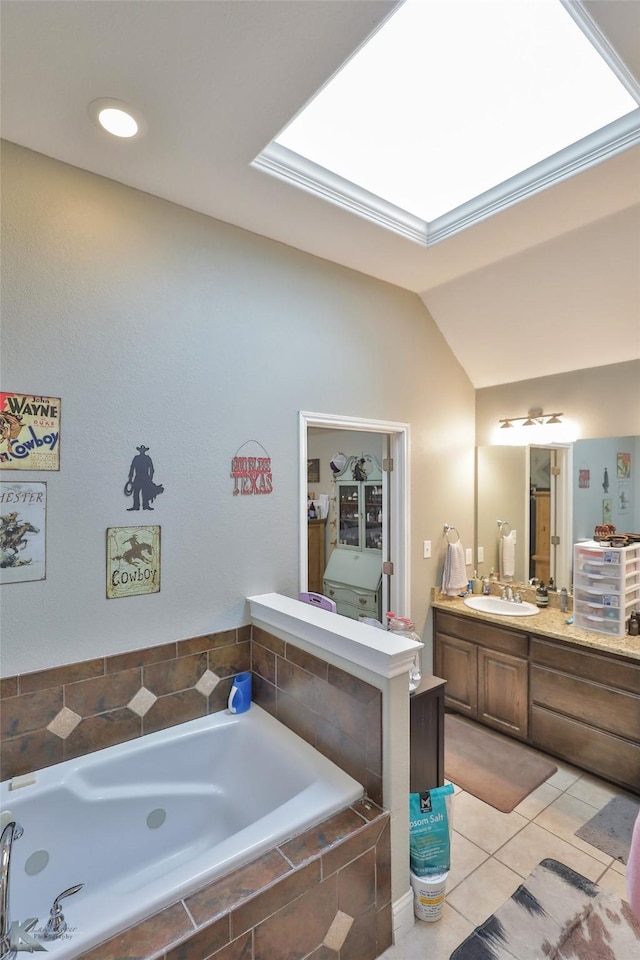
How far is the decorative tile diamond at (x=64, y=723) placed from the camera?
184 cm

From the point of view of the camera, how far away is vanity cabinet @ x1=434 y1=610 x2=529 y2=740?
9.43ft

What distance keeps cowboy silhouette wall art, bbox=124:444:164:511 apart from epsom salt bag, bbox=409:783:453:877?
1.68m

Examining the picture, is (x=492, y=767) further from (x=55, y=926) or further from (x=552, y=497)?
(x=55, y=926)

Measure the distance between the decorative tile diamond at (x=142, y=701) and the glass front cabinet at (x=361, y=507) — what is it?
2489 millimetres

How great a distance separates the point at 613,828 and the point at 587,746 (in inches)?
16.1

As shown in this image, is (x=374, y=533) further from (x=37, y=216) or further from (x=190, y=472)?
(x=37, y=216)

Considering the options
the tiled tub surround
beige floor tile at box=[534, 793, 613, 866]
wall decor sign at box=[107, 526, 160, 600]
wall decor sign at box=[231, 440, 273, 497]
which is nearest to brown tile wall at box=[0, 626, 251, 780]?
the tiled tub surround

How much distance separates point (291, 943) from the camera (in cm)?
137

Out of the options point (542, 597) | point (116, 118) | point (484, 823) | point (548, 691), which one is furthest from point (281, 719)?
point (116, 118)

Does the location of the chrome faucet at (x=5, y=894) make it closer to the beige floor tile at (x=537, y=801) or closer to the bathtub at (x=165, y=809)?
the bathtub at (x=165, y=809)

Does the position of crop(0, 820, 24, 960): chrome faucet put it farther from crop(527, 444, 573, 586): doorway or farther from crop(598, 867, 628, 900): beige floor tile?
crop(527, 444, 573, 586): doorway

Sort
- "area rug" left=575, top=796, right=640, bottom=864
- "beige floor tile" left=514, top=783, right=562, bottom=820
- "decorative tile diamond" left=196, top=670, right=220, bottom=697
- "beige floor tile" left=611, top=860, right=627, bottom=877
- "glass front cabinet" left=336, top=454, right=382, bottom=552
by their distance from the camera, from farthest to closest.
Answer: "glass front cabinet" left=336, top=454, right=382, bottom=552, "beige floor tile" left=514, top=783, right=562, bottom=820, "decorative tile diamond" left=196, top=670, right=220, bottom=697, "area rug" left=575, top=796, right=640, bottom=864, "beige floor tile" left=611, top=860, right=627, bottom=877

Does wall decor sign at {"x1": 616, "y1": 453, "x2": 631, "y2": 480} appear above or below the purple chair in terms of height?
above

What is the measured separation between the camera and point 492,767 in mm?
2689
